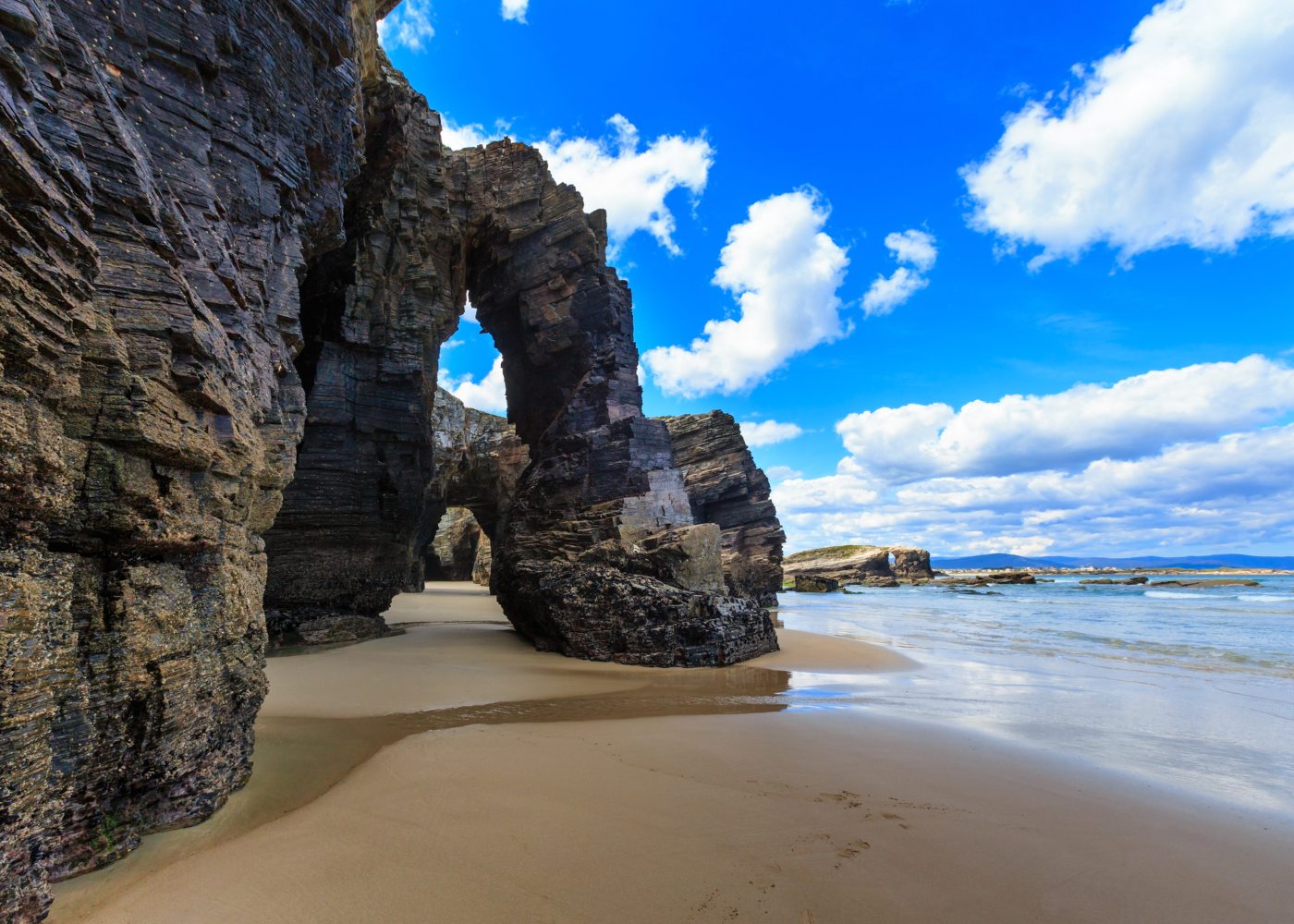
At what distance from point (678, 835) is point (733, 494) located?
113ft

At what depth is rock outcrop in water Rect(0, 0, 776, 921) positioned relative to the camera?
2898 millimetres

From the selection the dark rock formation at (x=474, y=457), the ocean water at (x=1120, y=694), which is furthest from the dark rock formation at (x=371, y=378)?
the dark rock formation at (x=474, y=457)

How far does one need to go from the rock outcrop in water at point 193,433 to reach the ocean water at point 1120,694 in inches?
151

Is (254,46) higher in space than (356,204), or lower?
lower

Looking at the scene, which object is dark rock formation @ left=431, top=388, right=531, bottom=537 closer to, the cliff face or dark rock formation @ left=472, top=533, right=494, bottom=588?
dark rock formation @ left=472, top=533, right=494, bottom=588

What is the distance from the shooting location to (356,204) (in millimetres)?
14766

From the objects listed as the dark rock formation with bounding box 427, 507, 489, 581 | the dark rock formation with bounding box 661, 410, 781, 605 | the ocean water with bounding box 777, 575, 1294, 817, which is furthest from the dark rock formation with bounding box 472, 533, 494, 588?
the ocean water with bounding box 777, 575, 1294, 817

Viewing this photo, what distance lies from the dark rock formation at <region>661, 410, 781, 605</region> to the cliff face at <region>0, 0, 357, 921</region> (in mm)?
31365

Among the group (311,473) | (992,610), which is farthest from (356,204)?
(992,610)

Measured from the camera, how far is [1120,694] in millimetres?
9125

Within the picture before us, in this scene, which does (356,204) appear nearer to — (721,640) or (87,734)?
(721,640)

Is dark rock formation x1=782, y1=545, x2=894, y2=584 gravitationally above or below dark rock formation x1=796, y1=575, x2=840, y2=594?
above

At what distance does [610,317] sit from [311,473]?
8.43 meters

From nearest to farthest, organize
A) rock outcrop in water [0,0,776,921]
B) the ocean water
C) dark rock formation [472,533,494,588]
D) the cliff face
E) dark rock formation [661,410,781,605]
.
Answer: the cliff face, rock outcrop in water [0,0,776,921], the ocean water, dark rock formation [661,410,781,605], dark rock formation [472,533,494,588]
